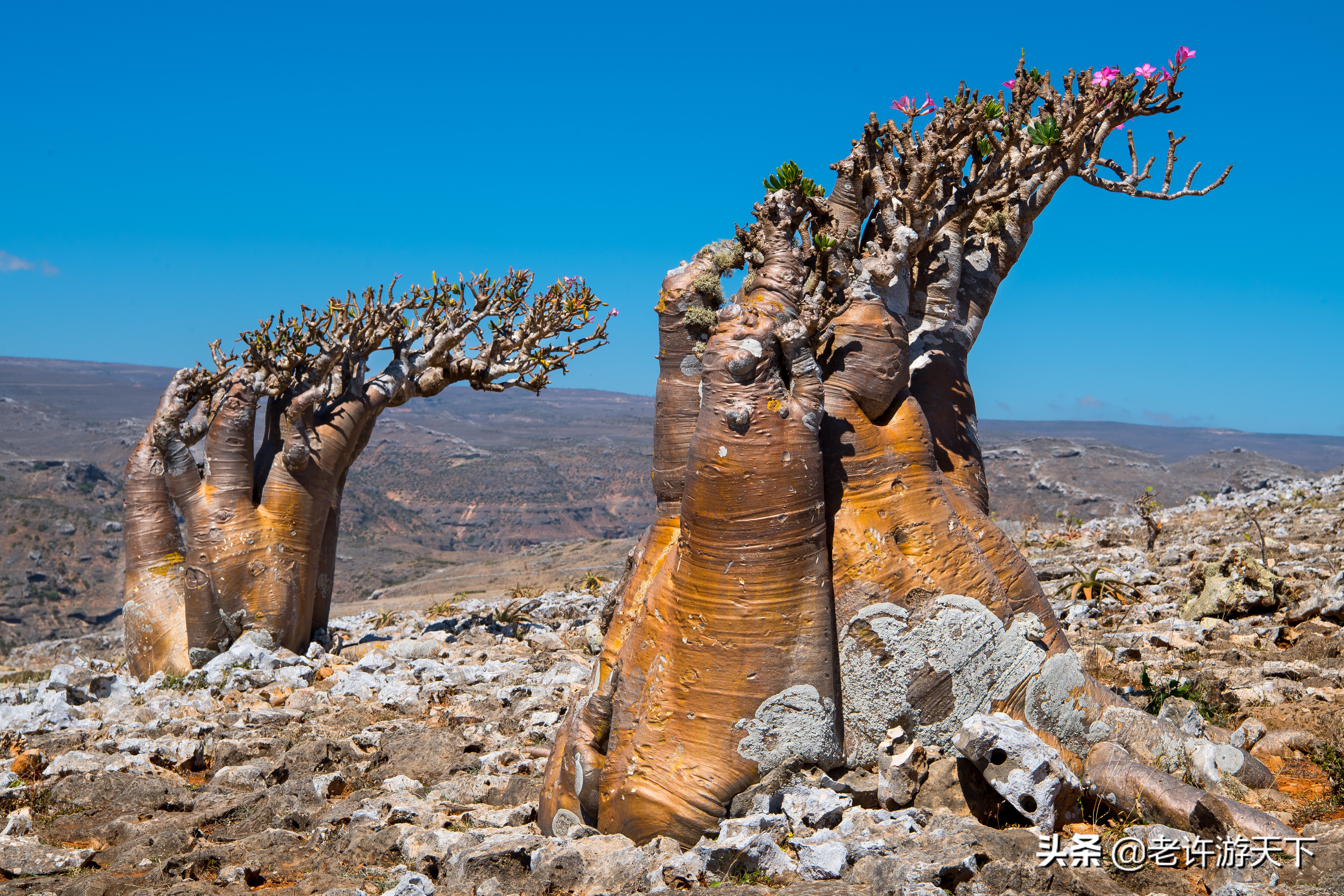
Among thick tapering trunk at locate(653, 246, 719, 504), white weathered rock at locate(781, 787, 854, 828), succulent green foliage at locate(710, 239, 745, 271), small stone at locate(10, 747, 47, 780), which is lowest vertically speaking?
small stone at locate(10, 747, 47, 780)

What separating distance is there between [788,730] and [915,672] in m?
0.74

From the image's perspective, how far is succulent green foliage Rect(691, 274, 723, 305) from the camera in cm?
554

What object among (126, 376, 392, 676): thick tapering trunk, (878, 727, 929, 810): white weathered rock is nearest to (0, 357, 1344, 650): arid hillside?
(126, 376, 392, 676): thick tapering trunk

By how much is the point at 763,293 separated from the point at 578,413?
584 feet

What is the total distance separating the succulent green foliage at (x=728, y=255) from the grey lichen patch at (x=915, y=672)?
6.73 feet

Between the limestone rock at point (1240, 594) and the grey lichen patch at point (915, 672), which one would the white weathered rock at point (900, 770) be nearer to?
the grey lichen patch at point (915, 672)

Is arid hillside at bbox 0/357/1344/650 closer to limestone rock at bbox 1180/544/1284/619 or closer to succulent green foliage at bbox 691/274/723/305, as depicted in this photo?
limestone rock at bbox 1180/544/1284/619

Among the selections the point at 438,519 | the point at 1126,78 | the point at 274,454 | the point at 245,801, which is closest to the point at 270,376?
the point at 274,454

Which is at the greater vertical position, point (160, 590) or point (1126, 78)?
point (1126, 78)

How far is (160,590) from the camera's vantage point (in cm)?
1085

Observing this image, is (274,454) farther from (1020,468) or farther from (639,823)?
(1020,468)

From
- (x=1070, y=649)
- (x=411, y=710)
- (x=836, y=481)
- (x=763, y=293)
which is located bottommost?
(x=411, y=710)

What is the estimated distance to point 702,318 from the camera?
553 cm

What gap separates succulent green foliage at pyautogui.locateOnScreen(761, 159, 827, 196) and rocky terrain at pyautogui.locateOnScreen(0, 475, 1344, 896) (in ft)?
9.46
